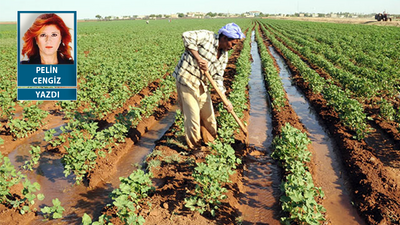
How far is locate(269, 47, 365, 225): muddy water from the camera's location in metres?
3.61

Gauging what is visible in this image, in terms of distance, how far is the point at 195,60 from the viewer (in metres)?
4.05

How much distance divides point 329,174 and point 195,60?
116 inches

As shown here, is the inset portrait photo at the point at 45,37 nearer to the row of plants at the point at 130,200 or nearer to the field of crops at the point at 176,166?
the field of crops at the point at 176,166

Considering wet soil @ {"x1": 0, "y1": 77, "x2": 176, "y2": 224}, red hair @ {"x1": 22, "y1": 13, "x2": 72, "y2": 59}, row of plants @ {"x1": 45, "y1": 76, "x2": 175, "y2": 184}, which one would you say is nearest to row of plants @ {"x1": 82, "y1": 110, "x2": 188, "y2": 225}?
wet soil @ {"x1": 0, "y1": 77, "x2": 176, "y2": 224}

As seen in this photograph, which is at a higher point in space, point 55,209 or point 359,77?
point 359,77

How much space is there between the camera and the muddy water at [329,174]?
3.61 metres

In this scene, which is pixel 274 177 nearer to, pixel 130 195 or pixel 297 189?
pixel 297 189

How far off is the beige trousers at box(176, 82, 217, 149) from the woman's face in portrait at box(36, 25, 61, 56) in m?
2.72

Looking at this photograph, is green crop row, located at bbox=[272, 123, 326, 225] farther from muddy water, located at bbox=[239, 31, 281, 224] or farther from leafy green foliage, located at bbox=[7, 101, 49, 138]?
leafy green foliage, located at bbox=[7, 101, 49, 138]

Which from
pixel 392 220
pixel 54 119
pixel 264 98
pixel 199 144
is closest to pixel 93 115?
pixel 54 119

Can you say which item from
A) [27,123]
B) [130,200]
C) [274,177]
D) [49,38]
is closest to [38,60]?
[49,38]

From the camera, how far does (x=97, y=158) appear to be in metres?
4.82

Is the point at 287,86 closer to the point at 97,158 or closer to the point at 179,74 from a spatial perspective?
the point at 179,74

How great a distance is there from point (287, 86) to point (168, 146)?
627 cm
